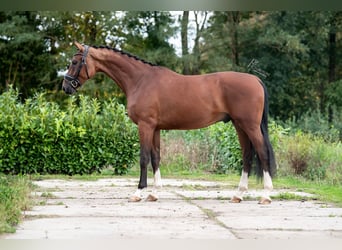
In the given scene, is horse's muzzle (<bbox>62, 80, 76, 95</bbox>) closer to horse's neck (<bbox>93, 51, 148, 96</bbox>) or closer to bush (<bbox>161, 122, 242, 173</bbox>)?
horse's neck (<bbox>93, 51, 148, 96</bbox>)

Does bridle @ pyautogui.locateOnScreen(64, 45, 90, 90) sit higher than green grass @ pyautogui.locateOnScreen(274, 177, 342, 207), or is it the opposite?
bridle @ pyautogui.locateOnScreen(64, 45, 90, 90)

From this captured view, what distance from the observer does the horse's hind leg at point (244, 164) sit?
544cm

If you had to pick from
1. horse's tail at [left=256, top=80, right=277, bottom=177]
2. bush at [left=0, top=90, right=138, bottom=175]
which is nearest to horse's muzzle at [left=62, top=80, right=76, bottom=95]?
horse's tail at [left=256, top=80, right=277, bottom=177]

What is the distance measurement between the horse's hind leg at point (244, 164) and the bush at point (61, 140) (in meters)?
2.76

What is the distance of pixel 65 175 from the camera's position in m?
7.84

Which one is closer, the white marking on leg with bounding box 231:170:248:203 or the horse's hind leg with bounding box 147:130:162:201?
the white marking on leg with bounding box 231:170:248:203

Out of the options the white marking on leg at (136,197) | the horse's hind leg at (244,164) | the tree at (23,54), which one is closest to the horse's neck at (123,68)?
the white marking on leg at (136,197)

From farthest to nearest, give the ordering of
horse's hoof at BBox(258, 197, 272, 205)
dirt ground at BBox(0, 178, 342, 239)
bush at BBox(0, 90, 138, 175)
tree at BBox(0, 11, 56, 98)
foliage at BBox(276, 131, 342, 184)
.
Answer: tree at BBox(0, 11, 56, 98) < foliage at BBox(276, 131, 342, 184) < bush at BBox(0, 90, 138, 175) < horse's hoof at BBox(258, 197, 272, 205) < dirt ground at BBox(0, 178, 342, 239)

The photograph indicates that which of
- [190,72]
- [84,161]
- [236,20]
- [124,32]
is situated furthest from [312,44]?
[84,161]

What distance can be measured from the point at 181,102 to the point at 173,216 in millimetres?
1420

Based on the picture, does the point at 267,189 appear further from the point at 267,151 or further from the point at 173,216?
the point at 173,216

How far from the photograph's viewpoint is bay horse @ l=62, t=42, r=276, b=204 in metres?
5.40

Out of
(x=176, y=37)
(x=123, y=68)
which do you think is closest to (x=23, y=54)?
(x=176, y=37)

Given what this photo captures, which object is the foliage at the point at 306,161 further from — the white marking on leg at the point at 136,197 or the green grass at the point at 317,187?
the white marking on leg at the point at 136,197
